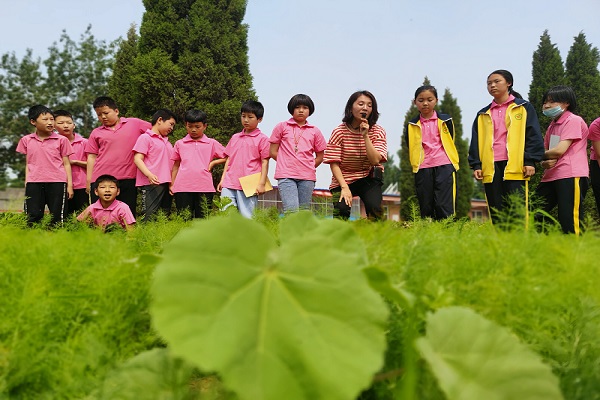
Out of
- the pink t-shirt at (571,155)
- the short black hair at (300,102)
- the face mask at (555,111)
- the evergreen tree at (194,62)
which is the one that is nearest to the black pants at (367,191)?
the short black hair at (300,102)

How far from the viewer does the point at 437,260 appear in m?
0.85

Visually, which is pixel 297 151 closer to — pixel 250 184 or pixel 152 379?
pixel 250 184

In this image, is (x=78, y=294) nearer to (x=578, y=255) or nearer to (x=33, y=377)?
(x=33, y=377)

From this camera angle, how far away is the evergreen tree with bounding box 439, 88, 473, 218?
28016 mm

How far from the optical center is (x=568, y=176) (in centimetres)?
496

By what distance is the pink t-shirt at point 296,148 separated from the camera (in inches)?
231

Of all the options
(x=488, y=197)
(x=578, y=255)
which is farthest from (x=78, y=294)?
→ (x=488, y=197)

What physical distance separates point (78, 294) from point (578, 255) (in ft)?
2.66

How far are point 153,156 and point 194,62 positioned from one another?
32.9 ft

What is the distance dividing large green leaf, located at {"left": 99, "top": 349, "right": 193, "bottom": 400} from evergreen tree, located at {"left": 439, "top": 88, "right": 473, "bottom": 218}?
2513 centimetres

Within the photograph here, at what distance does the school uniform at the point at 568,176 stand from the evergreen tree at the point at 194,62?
1112cm

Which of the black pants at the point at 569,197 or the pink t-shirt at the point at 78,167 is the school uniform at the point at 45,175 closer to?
the pink t-shirt at the point at 78,167

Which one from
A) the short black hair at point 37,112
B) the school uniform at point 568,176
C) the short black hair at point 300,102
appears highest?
the short black hair at point 300,102

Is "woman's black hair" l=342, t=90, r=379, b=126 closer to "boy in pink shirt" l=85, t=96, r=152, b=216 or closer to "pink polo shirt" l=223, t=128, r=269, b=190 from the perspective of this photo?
"pink polo shirt" l=223, t=128, r=269, b=190
